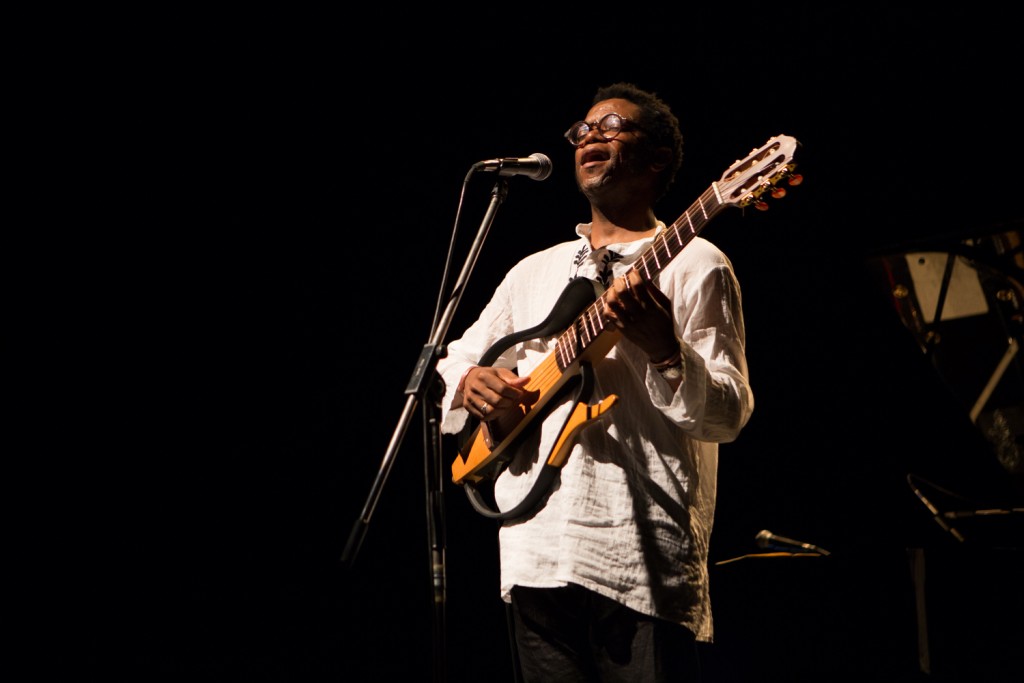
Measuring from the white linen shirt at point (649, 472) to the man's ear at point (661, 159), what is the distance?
1.16 ft

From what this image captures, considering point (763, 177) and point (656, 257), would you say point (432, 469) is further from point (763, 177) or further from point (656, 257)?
point (763, 177)

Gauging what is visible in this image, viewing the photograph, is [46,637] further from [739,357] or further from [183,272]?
[739,357]

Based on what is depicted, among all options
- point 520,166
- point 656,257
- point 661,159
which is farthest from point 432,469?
point 661,159

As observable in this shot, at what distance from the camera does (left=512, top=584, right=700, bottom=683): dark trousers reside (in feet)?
5.27

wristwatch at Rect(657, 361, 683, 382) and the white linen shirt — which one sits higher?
wristwatch at Rect(657, 361, 683, 382)

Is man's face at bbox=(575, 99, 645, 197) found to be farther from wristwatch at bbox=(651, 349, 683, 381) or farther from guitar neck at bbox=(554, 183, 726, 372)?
wristwatch at bbox=(651, 349, 683, 381)

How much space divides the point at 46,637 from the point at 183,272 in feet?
4.62

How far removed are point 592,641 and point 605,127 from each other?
3.95 feet

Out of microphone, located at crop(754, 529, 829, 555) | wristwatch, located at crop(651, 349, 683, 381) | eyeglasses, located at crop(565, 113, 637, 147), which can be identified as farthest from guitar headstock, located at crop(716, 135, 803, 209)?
microphone, located at crop(754, 529, 829, 555)

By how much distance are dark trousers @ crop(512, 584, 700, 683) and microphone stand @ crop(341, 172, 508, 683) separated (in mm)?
271

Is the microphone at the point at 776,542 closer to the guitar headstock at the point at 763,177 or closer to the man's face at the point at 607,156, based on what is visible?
the man's face at the point at 607,156

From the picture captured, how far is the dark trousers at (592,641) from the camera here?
1607 mm

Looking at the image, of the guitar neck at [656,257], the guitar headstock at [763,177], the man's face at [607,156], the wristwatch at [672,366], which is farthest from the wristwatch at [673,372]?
the man's face at [607,156]

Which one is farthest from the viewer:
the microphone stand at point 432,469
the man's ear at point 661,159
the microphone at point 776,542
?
the microphone at point 776,542
